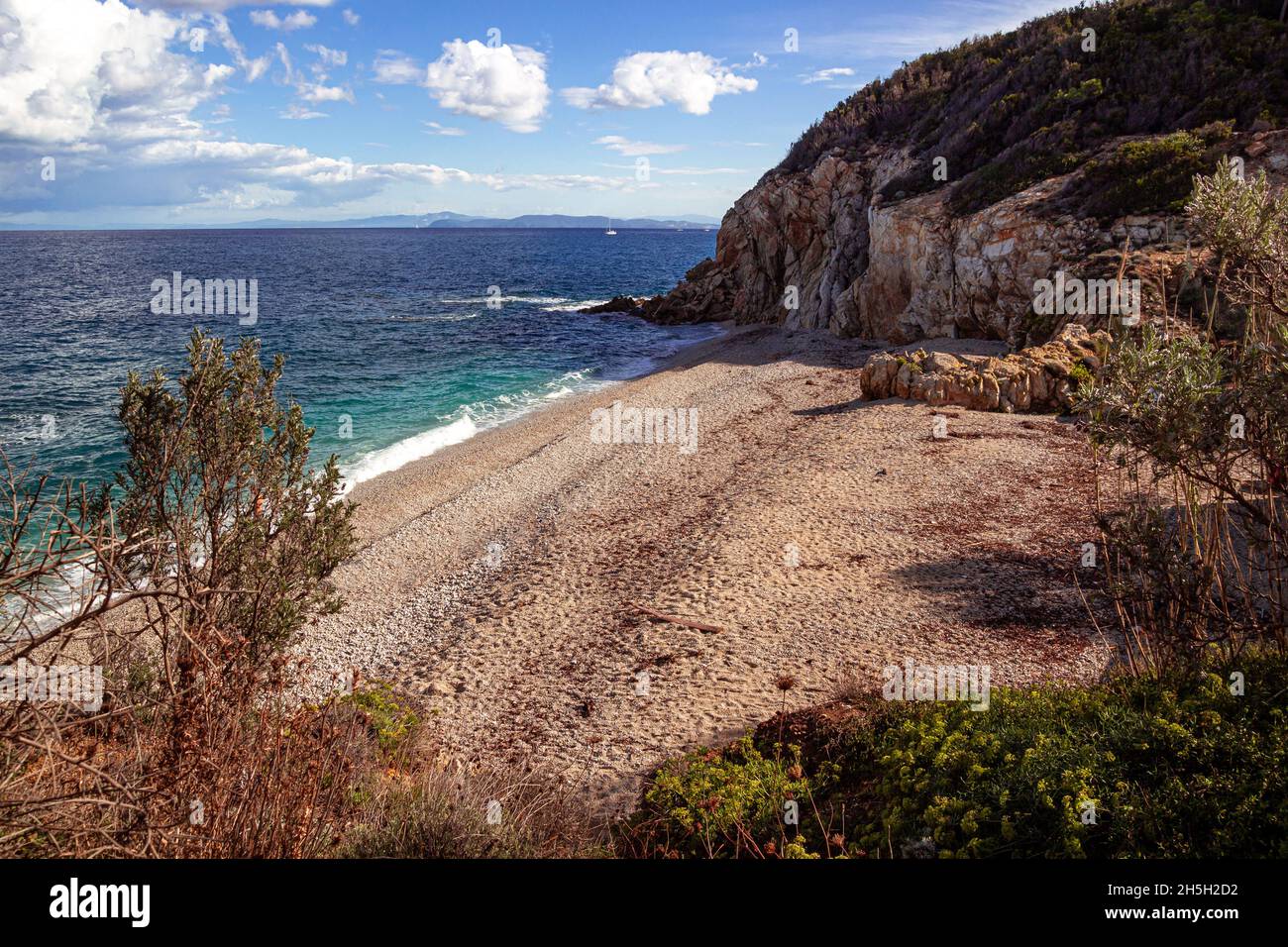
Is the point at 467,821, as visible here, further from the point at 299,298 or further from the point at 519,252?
the point at 519,252

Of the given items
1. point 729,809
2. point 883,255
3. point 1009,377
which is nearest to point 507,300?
point 883,255

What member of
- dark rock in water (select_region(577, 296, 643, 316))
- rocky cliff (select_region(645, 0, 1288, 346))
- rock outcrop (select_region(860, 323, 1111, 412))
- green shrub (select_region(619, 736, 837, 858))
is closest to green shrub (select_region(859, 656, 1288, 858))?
green shrub (select_region(619, 736, 837, 858))

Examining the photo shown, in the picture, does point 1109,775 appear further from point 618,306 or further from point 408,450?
point 618,306

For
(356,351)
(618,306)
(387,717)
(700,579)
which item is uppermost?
(618,306)

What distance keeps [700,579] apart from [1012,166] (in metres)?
25.5

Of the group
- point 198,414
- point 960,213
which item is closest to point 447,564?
point 198,414

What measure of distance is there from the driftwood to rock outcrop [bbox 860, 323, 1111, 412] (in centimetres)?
1263

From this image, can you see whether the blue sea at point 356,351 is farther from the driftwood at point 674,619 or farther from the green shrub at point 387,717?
the green shrub at point 387,717

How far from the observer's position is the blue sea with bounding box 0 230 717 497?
90.0 feet

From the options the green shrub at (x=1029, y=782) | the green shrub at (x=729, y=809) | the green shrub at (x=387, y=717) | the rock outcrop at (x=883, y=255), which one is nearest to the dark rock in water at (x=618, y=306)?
the rock outcrop at (x=883, y=255)

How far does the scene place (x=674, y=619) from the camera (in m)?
12.2

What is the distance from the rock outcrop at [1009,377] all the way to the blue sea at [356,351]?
51.3ft

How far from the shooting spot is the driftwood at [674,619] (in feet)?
38.7

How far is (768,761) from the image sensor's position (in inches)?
301
